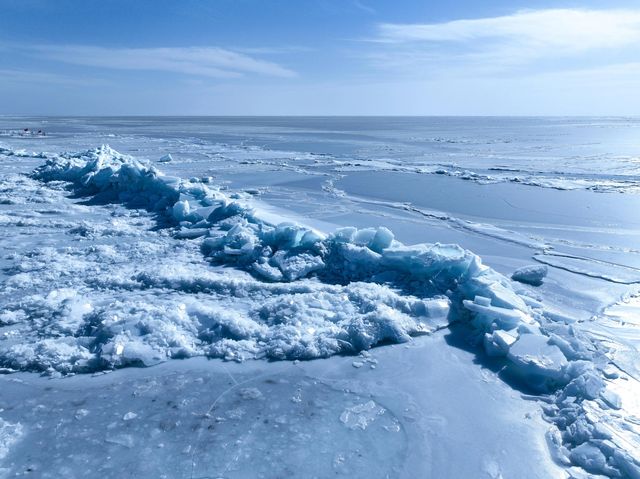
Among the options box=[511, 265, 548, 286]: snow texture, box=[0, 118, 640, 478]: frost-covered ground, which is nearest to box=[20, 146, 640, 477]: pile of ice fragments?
box=[0, 118, 640, 478]: frost-covered ground

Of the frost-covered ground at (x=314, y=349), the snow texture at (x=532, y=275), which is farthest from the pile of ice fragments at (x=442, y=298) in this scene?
the snow texture at (x=532, y=275)

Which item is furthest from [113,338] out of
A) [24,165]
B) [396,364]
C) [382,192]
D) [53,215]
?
[24,165]

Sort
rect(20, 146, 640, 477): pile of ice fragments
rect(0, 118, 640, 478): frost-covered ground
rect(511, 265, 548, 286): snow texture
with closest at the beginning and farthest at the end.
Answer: rect(0, 118, 640, 478): frost-covered ground → rect(20, 146, 640, 477): pile of ice fragments → rect(511, 265, 548, 286): snow texture

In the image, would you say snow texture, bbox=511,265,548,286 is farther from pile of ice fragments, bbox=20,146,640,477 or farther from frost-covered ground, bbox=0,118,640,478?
pile of ice fragments, bbox=20,146,640,477

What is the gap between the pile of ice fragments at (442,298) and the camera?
8.95 feet

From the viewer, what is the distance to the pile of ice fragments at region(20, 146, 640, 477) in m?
2.73

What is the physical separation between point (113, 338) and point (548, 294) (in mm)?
3893

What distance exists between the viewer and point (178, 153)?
19.3 meters

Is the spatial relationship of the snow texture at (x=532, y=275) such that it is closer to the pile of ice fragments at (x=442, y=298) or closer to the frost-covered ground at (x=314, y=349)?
the frost-covered ground at (x=314, y=349)

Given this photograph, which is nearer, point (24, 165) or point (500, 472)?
point (500, 472)

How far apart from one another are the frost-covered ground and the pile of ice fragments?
0.05ft

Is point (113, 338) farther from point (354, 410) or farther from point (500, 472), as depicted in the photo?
point (500, 472)

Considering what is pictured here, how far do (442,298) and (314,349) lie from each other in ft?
4.74

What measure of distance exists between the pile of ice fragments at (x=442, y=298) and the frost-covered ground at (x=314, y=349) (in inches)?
0.6
